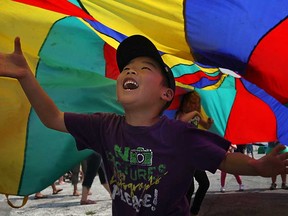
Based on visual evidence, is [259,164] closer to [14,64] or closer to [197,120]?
[14,64]

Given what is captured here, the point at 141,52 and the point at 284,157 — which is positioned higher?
the point at 141,52

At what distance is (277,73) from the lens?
259 cm

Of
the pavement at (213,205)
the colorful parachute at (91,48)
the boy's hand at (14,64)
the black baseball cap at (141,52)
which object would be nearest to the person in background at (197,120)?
the pavement at (213,205)

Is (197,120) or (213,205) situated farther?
(213,205)

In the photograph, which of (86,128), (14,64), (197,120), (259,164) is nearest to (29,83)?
(14,64)

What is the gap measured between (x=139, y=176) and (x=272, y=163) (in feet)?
1.70

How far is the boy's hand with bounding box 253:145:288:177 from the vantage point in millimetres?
1515

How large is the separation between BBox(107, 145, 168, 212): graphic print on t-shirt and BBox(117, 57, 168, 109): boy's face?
0.20 m

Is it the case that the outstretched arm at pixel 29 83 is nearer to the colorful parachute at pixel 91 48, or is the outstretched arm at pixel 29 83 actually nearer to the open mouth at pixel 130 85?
the open mouth at pixel 130 85

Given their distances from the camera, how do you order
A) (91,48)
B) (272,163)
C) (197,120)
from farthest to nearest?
(197,120) < (91,48) < (272,163)

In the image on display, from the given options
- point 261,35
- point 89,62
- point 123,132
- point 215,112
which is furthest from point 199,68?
point 123,132

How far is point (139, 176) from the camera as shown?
1728 mm

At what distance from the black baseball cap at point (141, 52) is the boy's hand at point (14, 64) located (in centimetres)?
44

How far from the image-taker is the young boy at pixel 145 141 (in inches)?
66.6
